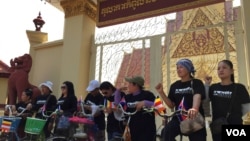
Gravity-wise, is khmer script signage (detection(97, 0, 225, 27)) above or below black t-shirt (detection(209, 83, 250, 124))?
above

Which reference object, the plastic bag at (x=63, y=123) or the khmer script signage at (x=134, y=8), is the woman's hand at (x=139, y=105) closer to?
the plastic bag at (x=63, y=123)

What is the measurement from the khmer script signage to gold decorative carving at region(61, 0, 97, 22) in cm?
27

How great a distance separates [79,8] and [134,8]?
54.1 inches

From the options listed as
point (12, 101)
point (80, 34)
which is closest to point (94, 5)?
point (80, 34)

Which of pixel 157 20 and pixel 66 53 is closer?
pixel 157 20

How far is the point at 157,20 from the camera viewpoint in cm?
562

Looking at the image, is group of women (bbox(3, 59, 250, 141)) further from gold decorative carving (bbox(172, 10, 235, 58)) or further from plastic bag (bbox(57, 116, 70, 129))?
gold decorative carving (bbox(172, 10, 235, 58))

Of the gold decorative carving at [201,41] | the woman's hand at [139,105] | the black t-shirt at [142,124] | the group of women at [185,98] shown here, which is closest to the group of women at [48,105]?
the group of women at [185,98]

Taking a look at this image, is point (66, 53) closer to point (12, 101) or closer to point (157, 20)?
point (12, 101)

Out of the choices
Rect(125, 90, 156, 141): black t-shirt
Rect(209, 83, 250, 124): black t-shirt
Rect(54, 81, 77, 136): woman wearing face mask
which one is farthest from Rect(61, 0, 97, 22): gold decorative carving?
Rect(209, 83, 250, 124): black t-shirt

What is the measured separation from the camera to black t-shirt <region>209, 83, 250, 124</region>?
9.08ft

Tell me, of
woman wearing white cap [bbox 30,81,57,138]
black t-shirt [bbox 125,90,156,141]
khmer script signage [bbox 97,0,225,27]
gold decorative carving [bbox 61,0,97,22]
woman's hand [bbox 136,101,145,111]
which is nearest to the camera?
woman's hand [bbox 136,101,145,111]

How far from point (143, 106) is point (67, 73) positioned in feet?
11.0

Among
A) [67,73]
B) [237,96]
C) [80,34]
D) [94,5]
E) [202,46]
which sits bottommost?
[237,96]
